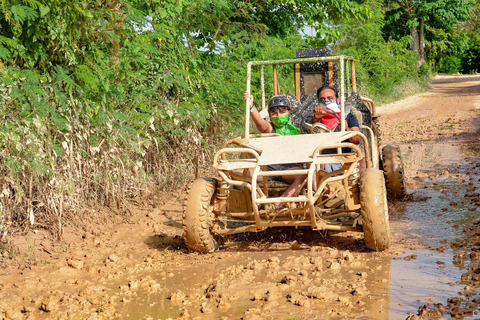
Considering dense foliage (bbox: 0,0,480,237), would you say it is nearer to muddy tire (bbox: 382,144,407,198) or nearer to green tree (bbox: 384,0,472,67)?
muddy tire (bbox: 382,144,407,198)

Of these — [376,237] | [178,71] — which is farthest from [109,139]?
[376,237]

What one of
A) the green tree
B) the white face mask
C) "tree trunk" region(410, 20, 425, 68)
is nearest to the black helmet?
the white face mask

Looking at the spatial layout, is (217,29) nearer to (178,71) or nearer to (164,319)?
(178,71)

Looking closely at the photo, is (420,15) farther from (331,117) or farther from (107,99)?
(107,99)

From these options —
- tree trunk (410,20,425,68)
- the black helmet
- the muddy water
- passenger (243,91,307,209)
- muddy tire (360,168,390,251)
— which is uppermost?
tree trunk (410,20,425,68)

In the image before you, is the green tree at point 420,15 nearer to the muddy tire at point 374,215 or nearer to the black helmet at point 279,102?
the black helmet at point 279,102

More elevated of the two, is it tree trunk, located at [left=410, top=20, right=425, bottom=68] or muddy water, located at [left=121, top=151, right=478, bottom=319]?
tree trunk, located at [left=410, top=20, right=425, bottom=68]

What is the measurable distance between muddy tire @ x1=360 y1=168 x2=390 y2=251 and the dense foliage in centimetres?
265

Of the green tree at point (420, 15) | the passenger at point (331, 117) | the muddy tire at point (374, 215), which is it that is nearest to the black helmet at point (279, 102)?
the passenger at point (331, 117)

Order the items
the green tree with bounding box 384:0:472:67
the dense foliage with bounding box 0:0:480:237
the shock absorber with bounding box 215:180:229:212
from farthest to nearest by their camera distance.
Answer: the green tree with bounding box 384:0:472:67
the shock absorber with bounding box 215:180:229:212
the dense foliage with bounding box 0:0:480:237

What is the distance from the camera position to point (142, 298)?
171 inches

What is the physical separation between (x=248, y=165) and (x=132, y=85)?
7.46ft

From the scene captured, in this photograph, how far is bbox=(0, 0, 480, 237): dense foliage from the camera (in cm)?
512

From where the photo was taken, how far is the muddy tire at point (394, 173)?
7023 mm
